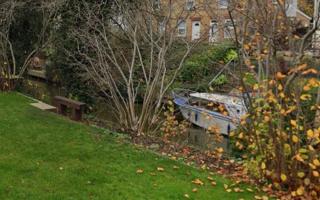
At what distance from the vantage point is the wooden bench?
9641 mm

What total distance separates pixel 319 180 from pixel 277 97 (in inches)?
45.5

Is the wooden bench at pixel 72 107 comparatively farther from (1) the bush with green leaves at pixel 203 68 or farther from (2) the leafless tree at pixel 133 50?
(1) the bush with green leaves at pixel 203 68

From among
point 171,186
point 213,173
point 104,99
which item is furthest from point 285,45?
point 104,99

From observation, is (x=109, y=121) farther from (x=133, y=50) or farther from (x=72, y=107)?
(x=133, y=50)

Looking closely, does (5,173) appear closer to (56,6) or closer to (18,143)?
(18,143)

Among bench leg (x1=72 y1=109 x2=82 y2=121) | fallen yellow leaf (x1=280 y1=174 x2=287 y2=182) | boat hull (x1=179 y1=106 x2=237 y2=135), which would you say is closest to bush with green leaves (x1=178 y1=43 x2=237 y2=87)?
boat hull (x1=179 y1=106 x2=237 y2=135)

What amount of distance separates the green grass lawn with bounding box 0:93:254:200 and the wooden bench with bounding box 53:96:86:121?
119cm

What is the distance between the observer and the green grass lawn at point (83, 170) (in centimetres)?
520

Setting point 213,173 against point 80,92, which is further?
point 80,92

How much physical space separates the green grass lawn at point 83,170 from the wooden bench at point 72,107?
46.8 inches

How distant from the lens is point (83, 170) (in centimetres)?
593

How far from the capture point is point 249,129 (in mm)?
6051

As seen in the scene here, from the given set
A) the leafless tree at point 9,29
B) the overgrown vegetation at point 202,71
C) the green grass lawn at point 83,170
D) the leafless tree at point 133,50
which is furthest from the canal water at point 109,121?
the green grass lawn at point 83,170

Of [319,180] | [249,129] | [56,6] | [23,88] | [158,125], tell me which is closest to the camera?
[319,180]
